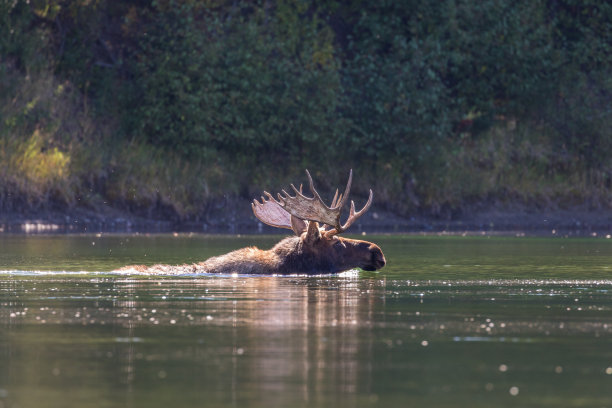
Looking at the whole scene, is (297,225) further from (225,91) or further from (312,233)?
(225,91)

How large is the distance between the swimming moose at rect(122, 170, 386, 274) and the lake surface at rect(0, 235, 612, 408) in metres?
0.35

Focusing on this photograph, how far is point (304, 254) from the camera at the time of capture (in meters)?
19.5

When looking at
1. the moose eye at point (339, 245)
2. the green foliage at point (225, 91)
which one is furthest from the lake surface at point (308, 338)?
the green foliage at point (225, 91)

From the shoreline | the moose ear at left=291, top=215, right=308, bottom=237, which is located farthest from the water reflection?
the shoreline

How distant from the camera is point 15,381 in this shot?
9.07 metres

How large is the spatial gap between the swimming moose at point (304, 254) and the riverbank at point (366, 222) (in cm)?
1409

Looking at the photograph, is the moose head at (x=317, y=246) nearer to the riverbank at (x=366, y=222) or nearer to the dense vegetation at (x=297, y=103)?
the riverbank at (x=366, y=222)

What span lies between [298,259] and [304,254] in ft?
0.41

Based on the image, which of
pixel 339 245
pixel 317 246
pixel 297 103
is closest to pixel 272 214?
pixel 317 246

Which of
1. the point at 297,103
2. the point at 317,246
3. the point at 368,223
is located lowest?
the point at 317,246

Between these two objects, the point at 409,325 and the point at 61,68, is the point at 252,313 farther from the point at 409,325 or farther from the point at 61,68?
the point at 61,68

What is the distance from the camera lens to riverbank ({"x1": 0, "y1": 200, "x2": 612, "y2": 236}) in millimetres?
34656

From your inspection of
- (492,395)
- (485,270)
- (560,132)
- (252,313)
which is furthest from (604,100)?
(492,395)

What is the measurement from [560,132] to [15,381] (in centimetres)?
3558
